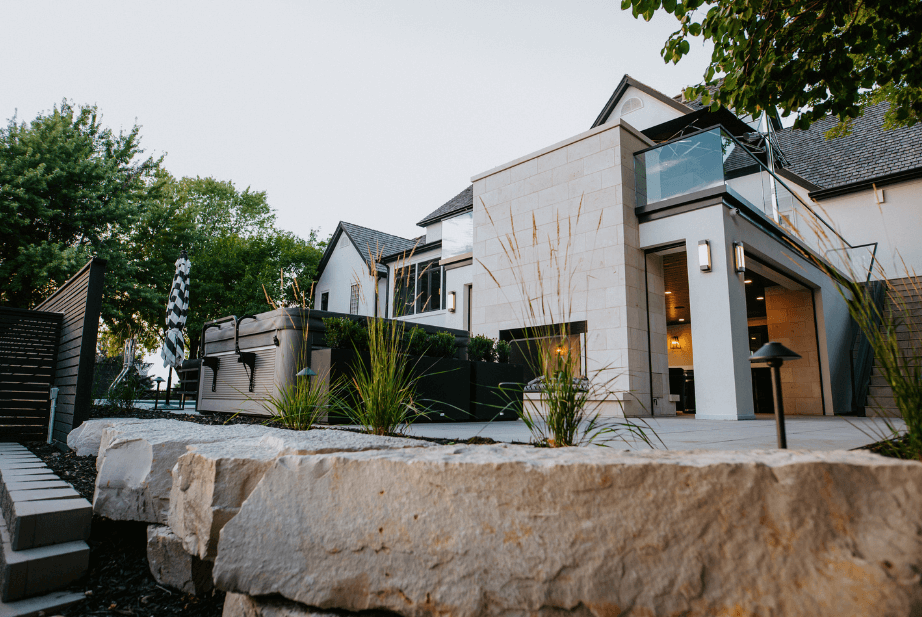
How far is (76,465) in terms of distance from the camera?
3.33 metres

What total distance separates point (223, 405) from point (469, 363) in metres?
3.01

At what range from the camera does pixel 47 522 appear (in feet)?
6.30

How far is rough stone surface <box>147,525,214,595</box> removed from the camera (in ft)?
5.97

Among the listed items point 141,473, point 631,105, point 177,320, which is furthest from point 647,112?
point 141,473

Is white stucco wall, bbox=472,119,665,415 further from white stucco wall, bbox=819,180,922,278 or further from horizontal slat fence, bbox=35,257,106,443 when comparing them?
white stucco wall, bbox=819,180,922,278

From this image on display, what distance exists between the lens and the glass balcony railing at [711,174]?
22.0 feet

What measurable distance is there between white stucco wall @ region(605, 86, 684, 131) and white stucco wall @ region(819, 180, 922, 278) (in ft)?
14.9

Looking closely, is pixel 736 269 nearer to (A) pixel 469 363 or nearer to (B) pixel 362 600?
(A) pixel 469 363

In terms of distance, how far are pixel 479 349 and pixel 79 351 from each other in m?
3.72

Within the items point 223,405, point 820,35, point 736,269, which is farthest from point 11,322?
point 736,269

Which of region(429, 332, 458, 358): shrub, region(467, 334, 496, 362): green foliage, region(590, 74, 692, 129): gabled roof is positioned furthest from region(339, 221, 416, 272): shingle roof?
region(429, 332, 458, 358): shrub

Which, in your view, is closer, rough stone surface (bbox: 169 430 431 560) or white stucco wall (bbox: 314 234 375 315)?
rough stone surface (bbox: 169 430 431 560)

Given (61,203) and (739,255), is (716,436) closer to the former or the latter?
(739,255)

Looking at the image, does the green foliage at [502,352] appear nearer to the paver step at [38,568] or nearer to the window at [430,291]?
the paver step at [38,568]
